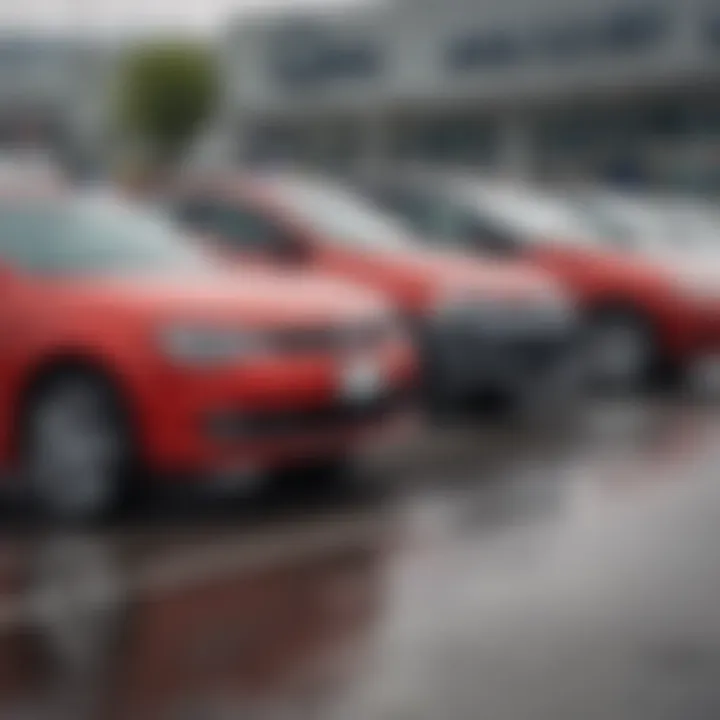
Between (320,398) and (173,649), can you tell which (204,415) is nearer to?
(320,398)

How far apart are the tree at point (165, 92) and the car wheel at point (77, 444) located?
16.2m

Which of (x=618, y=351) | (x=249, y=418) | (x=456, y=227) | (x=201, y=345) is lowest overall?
(x=249, y=418)

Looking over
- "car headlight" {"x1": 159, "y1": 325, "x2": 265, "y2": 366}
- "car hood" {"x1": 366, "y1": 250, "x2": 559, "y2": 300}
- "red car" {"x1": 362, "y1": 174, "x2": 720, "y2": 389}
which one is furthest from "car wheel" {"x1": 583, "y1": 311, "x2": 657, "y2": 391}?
"car headlight" {"x1": 159, "y1": 325, "x2": 265, "y2": 366}

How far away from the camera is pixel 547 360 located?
10.0 m

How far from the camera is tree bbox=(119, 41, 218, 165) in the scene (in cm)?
2434

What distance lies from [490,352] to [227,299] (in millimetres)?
2484

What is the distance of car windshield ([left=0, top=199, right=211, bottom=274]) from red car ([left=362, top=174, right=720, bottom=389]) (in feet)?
11.3

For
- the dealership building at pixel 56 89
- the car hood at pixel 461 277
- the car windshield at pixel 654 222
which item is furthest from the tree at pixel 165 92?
the car hood at pixel 461 277

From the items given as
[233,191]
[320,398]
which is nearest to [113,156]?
[233,191]

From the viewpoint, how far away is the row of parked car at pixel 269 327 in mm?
7273

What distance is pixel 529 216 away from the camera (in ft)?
40.6

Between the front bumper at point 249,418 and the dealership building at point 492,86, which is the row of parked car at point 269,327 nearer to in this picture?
the front bumper at point 249,418

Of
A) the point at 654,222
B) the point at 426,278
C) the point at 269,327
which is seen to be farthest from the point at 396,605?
the point at 654,222

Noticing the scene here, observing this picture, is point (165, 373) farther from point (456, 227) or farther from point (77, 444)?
point (456, 227)
